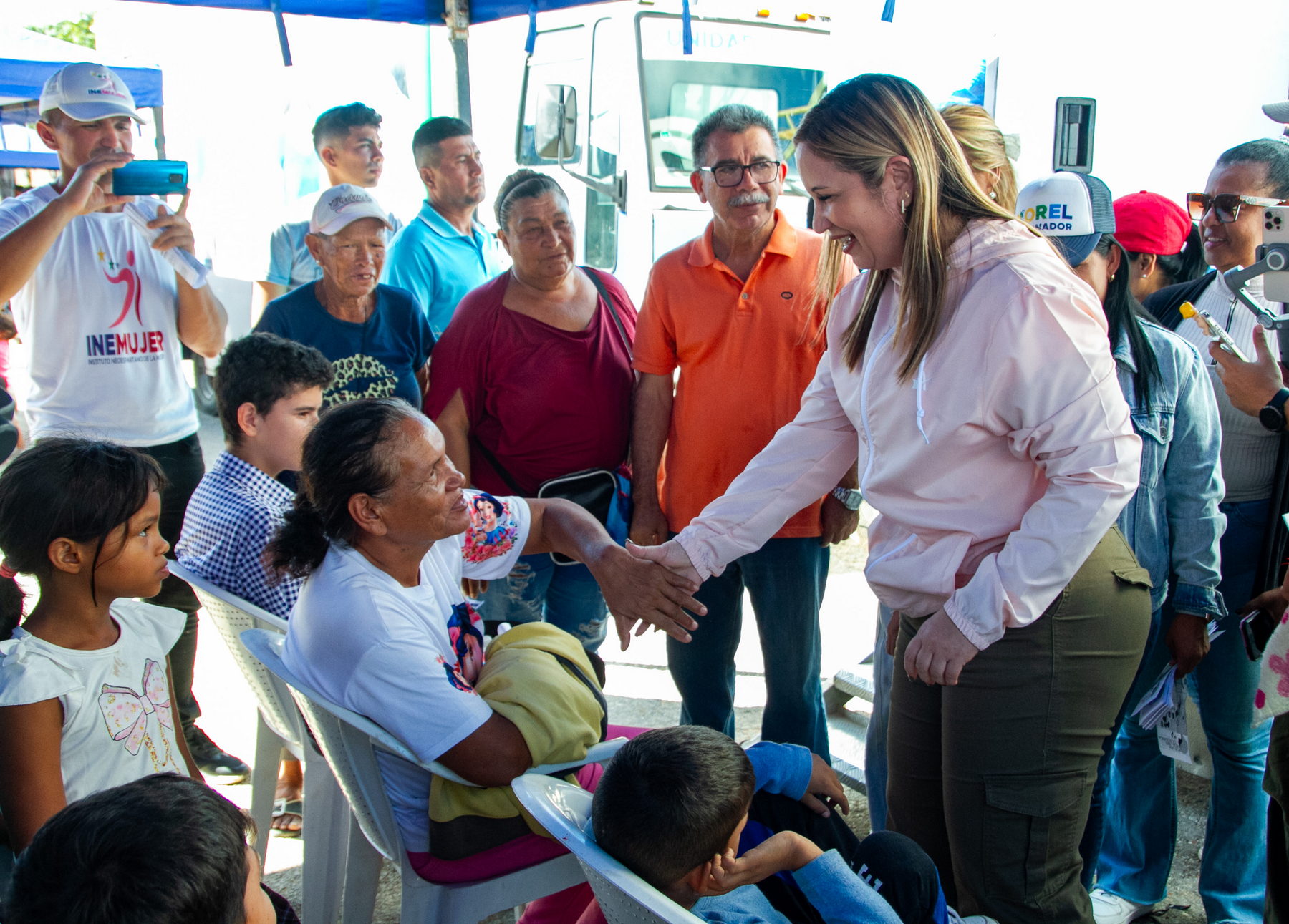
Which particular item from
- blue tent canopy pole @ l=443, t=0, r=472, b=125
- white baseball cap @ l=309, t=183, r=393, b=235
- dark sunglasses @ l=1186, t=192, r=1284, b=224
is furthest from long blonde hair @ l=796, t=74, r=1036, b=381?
blue tent canopy pole @ l=443, t=0, r=472, b=125

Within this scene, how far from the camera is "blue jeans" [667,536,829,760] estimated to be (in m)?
2.87

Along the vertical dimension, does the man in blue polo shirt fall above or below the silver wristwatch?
above

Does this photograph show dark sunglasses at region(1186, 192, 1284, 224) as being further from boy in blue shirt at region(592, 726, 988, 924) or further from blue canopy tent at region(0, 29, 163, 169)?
blue canopy tent at region(0, 29, 163, 169)

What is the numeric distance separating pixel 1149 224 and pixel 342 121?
316 cm

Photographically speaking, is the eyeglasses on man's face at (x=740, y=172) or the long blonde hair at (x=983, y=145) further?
the eyeglasses on man's face at (x=740, y=172)

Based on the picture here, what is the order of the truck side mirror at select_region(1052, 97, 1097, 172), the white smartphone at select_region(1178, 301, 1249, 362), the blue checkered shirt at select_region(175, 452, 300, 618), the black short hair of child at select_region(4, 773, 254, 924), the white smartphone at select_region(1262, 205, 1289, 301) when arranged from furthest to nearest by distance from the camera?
the truck side mirror at select_region(1052, 97, 1097, 172) < the blue checkered shirt at select_region(175, 452, 300, 618) < the white smartphone at select_region(1178, 301, 1249, 362) < the white smartphone at select_region(1262, 205, 1289, 301) < the black short hair of child at select_region(4, 773, 254, 924)

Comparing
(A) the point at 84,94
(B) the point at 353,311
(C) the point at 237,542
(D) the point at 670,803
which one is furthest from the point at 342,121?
(D) the point at 670,803

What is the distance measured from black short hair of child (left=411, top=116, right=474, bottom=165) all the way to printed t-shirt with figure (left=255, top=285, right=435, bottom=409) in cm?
102

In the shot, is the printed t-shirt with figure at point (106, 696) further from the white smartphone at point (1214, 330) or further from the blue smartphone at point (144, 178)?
the white smartphone at point (1214, 330)

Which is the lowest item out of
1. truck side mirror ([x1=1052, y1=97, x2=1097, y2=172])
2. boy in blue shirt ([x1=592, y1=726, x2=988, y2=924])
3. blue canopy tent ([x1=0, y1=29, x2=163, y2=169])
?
boy in blue shirt ([x1=592, y1=726, x2=988, y2=924])

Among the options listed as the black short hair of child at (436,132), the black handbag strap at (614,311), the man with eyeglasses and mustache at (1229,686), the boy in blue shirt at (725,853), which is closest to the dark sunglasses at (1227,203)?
the man with eyeglasses and mustache at (1229,686)

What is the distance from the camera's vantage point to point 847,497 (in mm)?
2861

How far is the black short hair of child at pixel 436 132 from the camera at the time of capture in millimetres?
4184

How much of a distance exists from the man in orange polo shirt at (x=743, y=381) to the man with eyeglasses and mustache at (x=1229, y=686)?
2.71 feet
